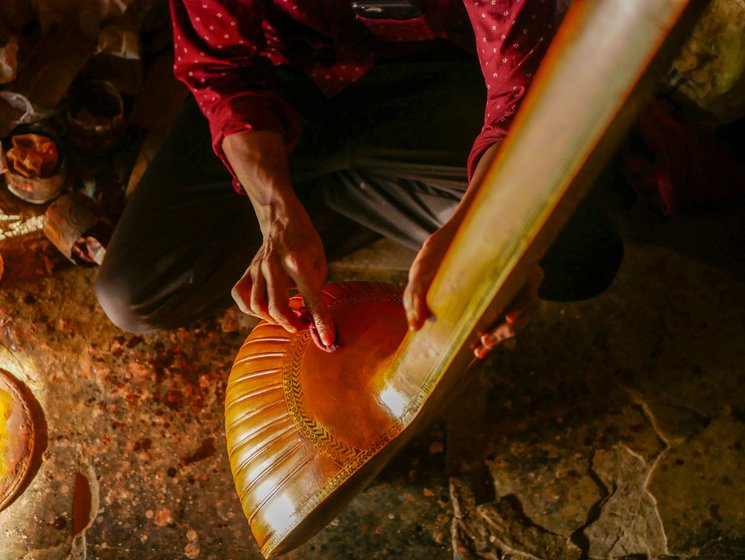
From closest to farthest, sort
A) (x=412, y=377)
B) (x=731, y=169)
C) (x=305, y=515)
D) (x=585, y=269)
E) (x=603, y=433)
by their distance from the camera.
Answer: (x=412, y=377) < (x=305, y=515) < (x=585, y=269) < (x=603, y=433) < (x=731, y=169)

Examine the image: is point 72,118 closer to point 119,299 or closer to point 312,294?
point 119,299

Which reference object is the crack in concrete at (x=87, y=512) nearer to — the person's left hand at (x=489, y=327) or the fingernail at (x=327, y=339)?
the fingernail at (x=327, y=339)

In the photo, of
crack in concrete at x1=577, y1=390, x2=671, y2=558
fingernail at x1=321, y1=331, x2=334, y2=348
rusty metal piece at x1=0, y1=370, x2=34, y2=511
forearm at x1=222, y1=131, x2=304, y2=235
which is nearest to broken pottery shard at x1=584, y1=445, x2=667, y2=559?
crack in concrete at x1=577, y1=390, x2=671, y2=558

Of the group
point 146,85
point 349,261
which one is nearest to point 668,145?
point 349,261

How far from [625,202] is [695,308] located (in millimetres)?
431

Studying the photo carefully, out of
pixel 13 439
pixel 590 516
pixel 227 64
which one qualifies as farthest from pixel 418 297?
pixel 13 439

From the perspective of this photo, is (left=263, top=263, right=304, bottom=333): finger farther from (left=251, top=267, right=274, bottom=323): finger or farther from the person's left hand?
the person's left hand

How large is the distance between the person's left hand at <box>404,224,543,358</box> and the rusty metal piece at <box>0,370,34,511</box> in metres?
1.61

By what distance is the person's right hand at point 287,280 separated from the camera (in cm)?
139

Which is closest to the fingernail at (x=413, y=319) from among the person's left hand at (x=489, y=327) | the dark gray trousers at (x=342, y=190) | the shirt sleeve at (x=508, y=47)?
the person's left hand at (x=489, y=327)

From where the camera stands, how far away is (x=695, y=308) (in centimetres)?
216

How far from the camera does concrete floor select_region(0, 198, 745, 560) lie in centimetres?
197

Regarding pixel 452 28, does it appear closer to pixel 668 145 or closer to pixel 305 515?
pixel 668 145

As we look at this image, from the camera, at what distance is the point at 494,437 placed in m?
2.07
